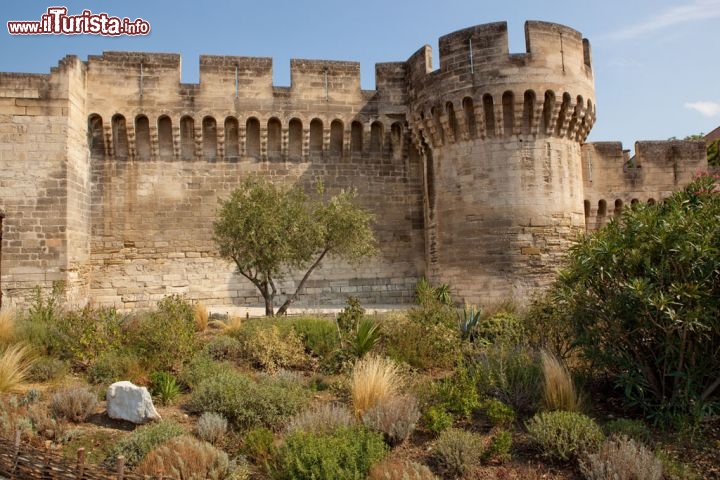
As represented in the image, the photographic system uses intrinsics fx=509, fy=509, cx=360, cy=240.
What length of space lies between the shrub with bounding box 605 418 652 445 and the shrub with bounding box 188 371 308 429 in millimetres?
3697

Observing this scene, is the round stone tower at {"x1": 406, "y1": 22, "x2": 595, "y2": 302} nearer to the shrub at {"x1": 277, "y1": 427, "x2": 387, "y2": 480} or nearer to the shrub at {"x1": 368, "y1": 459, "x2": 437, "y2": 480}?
the shrub at {"x1": 277, "y1": 427, "x2": 387, "y2": 480}

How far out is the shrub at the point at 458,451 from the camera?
5215mm

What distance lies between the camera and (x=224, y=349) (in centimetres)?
912

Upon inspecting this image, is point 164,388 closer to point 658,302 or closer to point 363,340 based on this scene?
point 363,340

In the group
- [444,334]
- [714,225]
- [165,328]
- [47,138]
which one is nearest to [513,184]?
[444,334]

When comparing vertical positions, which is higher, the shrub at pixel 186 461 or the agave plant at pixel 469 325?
the agave plant at pixel 469 325

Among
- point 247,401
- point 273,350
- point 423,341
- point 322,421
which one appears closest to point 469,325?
point 423,341

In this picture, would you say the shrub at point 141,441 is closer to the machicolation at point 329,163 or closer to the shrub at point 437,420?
the shrub at point 437,420

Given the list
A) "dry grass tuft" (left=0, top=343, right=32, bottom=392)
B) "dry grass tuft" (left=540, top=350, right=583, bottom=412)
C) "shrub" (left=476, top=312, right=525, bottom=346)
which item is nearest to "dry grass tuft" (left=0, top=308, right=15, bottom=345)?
"dry grass tuft" (left=0, top=343, right=32, bottom=392)

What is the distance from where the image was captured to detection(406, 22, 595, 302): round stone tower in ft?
43.4

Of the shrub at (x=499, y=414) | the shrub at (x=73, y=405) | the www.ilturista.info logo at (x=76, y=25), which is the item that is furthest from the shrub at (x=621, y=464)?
the www.ilturista.info logo at (x=76, y=25)

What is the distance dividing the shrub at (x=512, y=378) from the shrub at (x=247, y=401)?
2.55 metres

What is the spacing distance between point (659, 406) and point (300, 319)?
6.56 meters

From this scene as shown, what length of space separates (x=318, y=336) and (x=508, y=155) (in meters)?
7.33
